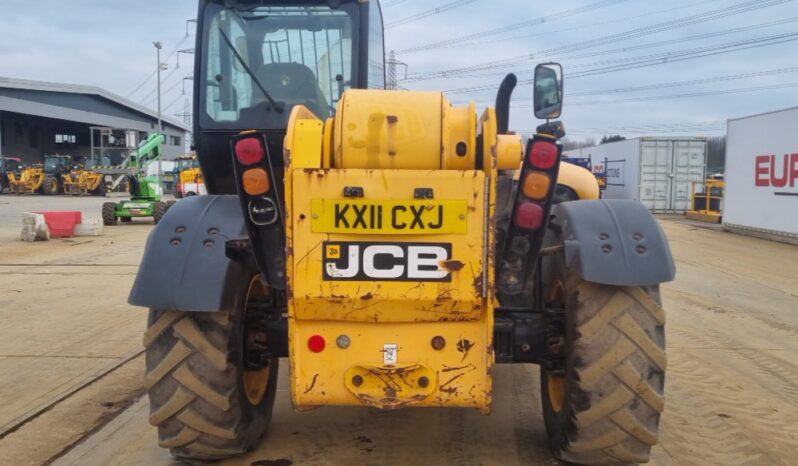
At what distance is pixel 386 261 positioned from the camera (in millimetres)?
3092

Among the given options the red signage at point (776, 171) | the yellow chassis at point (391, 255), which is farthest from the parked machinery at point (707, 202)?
the yellow chassis at point (391, 255)

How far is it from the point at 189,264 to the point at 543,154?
175 centimetres

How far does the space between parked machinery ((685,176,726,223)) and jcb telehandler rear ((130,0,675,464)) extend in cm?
2416

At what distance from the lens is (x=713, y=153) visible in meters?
58.9

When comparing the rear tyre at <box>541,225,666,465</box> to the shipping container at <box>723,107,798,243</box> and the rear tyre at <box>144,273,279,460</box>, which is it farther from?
the shipping container at <box>723,107,798,243</box>

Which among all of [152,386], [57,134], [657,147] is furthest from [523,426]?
[57,134]

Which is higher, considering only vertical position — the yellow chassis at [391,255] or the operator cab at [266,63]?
the operator cab at [266,63]

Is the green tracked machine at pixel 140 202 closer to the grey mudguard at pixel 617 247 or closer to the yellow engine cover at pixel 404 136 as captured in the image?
the yellow engine cover at pixel 404 136

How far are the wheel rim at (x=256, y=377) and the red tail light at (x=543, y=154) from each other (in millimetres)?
1669

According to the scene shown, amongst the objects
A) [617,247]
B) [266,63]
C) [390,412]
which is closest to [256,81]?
[266,63]

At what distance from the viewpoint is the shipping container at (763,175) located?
56.8 feet

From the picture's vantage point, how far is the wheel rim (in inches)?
157

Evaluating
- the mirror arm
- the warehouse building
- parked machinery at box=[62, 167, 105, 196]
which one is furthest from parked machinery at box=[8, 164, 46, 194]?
the mirror arm

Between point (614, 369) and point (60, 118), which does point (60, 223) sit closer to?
point (614, 369)
